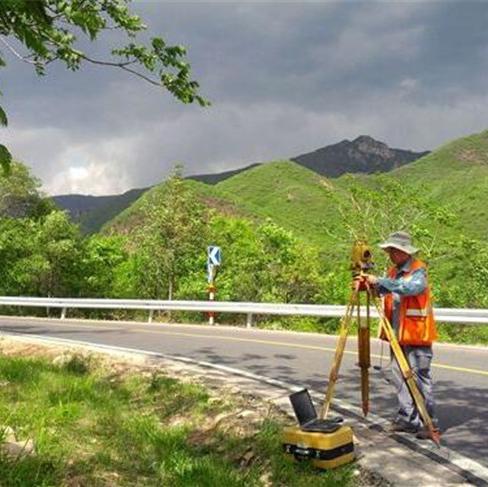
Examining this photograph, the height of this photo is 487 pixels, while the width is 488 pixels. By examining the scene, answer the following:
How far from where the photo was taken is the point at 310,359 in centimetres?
1145

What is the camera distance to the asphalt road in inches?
276

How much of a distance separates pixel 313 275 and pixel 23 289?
16644 mm

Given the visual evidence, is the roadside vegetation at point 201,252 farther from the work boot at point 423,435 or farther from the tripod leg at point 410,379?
the tripod leg at point 410,379

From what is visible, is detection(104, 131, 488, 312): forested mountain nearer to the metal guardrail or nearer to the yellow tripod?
the metal guardrail

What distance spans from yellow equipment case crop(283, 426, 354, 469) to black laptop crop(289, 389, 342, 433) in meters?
0.06

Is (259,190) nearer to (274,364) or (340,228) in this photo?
(340,228)

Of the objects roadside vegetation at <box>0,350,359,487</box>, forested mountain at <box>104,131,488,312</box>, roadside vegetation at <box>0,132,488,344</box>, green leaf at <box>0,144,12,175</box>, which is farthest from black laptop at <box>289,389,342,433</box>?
forested mountain at <box>104,131,488,312</box>

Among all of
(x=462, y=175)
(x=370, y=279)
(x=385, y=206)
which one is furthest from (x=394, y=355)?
(x=462, y=175)

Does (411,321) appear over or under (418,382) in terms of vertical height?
over

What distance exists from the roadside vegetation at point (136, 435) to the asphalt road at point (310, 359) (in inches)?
61.0

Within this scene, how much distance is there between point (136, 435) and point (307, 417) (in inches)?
70.6

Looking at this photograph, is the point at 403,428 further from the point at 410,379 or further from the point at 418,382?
the point at 410,379

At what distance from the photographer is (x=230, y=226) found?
2254 inches

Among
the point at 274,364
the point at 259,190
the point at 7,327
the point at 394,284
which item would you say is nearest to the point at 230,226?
the point at 7,327
